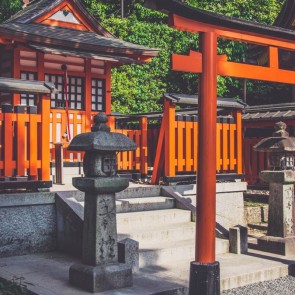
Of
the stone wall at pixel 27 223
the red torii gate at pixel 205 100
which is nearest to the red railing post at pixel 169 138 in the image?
the stone wall at pixel 27 223

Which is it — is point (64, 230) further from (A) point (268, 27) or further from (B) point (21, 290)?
(A) point (268, 27)

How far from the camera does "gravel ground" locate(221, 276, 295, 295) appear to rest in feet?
21.7

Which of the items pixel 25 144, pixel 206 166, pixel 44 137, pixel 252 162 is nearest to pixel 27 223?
pixel 25 144

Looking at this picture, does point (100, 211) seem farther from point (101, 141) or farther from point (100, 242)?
point (101, 141)

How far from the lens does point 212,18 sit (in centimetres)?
630

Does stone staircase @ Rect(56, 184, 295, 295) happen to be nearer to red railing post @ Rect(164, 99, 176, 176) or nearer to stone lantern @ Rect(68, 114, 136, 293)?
stone lantern @ Rect(68, 114, 136, 293)

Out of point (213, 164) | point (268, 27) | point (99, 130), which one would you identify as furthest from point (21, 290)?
point (268, 27)

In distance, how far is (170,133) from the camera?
9.90 metres

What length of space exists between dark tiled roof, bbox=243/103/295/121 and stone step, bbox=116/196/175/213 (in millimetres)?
5954

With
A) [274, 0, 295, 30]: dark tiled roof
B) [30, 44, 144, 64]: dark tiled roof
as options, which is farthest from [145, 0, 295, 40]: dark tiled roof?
[274, 0, 295, 30]: dark tiled roof

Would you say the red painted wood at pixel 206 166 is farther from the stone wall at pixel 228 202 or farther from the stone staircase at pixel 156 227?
the stone wall at pixel 228 202

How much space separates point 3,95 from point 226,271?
8606 millimetres

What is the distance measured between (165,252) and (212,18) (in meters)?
3.39

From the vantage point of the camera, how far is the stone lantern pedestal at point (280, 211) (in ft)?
28.1
